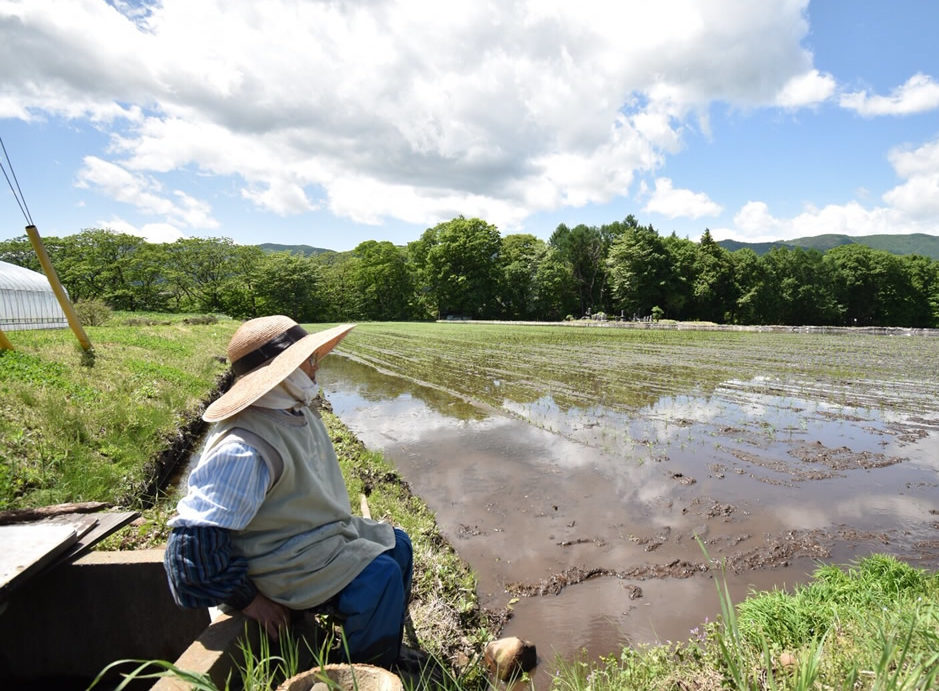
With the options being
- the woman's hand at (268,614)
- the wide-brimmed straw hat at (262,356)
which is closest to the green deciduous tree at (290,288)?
the wide-brimmed straw hat at (262,356)

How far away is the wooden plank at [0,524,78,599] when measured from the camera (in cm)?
204

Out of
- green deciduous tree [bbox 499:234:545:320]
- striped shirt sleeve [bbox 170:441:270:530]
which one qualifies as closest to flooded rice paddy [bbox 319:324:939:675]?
striped shirt sleeve [bbox 170:441:270:530]

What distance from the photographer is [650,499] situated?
5926mm

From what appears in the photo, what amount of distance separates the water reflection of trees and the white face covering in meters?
8.11

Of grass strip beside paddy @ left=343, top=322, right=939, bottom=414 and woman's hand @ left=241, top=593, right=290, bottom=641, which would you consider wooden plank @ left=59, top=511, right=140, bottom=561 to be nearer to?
woman's hand @ left=241, top=593, right=290, bottom=641

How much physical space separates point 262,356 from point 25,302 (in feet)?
92.5

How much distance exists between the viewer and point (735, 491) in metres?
6.12

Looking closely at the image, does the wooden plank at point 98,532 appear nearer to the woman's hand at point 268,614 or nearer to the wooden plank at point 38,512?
the wooden plank at point 38,512

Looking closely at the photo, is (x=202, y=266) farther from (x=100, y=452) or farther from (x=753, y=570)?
(x=753, y=570)

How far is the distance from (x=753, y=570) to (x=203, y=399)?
9.60 m

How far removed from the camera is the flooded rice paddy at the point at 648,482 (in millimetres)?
4109

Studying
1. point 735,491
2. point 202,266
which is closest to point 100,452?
point 735,491

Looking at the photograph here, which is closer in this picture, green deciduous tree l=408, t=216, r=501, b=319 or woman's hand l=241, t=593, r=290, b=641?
woman's hand l=241, t=593, r=290, b=641

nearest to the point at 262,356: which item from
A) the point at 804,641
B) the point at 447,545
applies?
the point at 447,545
